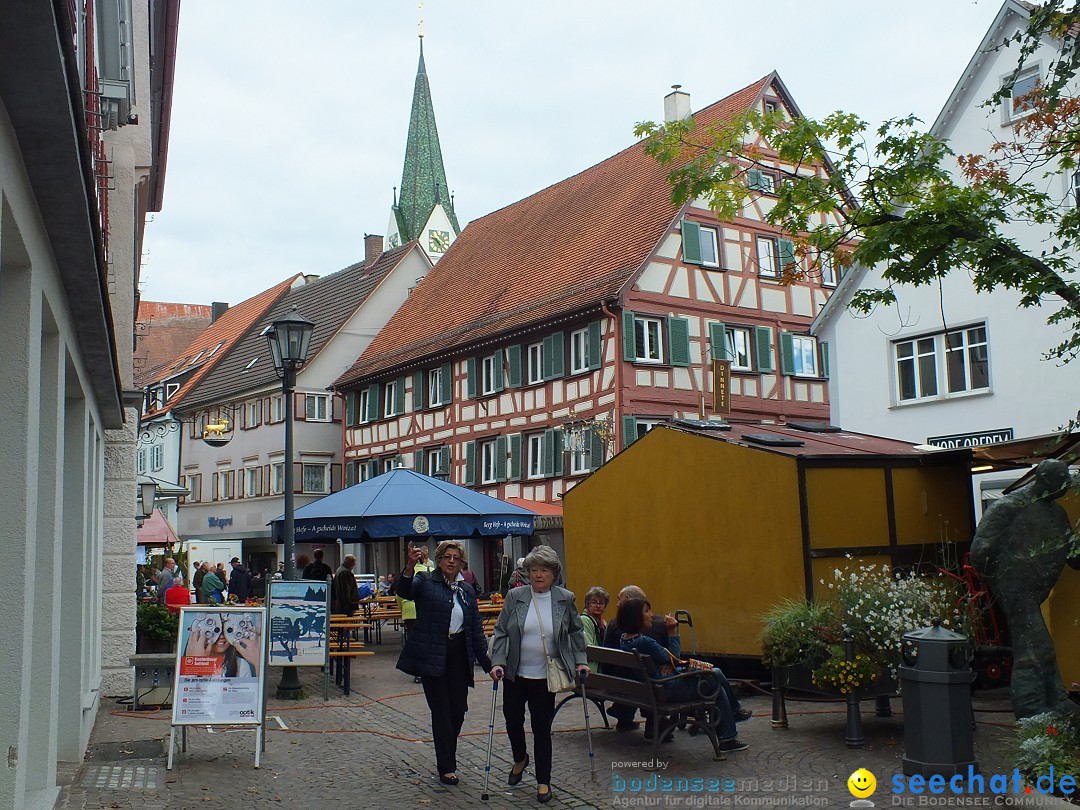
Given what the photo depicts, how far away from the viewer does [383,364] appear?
4153cm

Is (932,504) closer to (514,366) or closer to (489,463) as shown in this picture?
(514,366)

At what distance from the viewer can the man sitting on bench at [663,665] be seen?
9156 mm

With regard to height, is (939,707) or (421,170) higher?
(421,170)

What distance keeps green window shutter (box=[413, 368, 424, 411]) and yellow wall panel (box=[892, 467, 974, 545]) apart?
89.6ft

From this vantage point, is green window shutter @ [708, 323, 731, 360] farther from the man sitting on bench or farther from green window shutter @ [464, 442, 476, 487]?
the man sitting on bench

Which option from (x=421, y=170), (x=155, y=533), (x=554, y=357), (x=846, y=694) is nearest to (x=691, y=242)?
(x=554, y=357)

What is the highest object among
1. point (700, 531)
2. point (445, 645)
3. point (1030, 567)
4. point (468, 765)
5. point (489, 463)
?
point (489, 463)

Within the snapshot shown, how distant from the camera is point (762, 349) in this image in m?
32.3

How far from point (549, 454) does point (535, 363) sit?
3017 mm

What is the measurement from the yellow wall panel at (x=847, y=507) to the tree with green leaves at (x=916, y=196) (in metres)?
1.94

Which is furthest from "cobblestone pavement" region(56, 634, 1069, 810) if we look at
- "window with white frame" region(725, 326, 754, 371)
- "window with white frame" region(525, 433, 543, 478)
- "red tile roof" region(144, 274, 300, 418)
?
"red tile roof" region(144, 274, 300, 418)

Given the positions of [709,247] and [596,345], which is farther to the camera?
[709,247]

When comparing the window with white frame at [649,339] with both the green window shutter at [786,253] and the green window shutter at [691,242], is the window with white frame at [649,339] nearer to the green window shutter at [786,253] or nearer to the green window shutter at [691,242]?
the green window shutter at [691,242]

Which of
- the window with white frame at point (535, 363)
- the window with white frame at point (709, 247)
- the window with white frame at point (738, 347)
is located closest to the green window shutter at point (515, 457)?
the window with white frame at point (535, 363)
